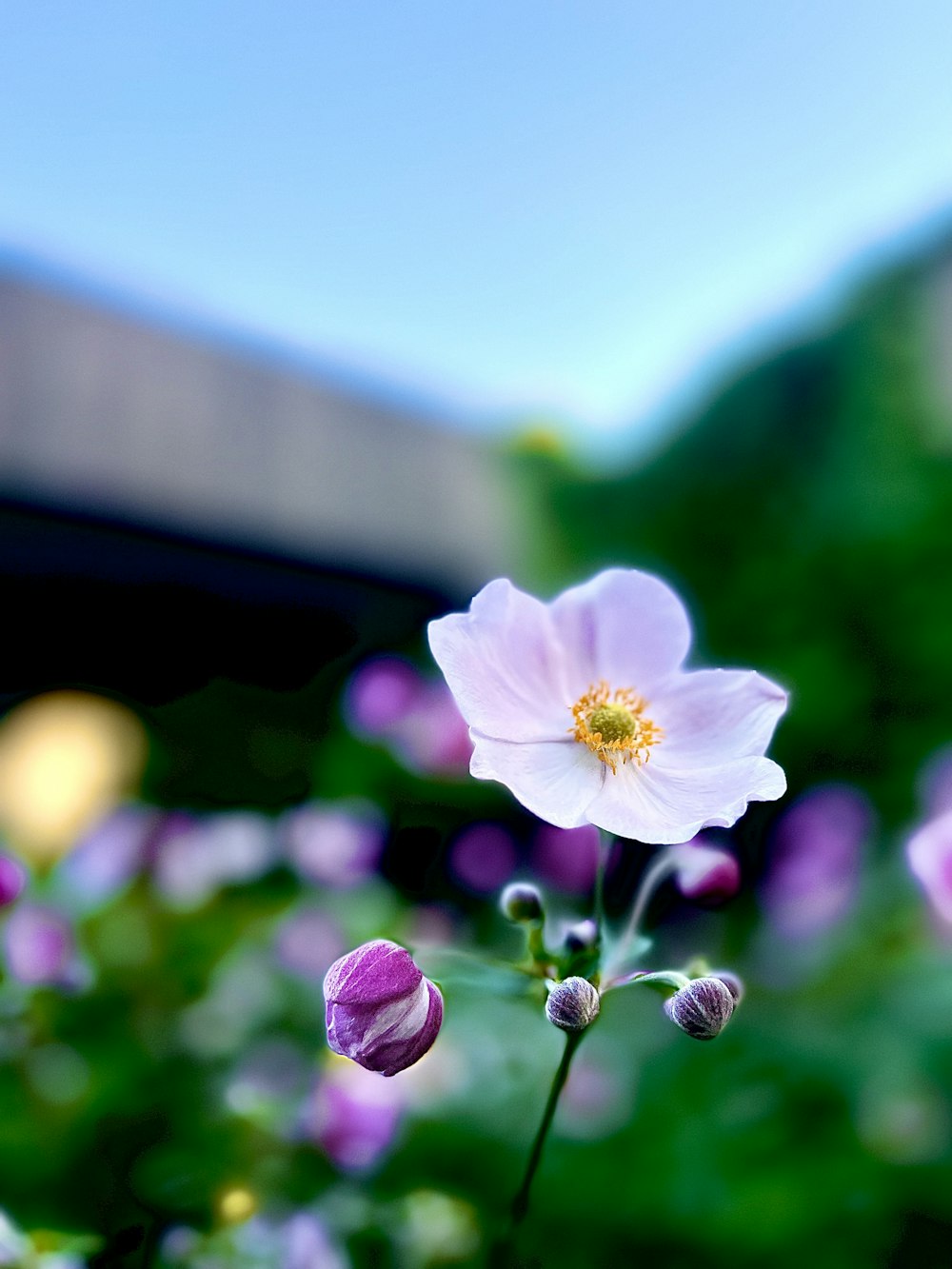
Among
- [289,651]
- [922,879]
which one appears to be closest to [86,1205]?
[922,879]

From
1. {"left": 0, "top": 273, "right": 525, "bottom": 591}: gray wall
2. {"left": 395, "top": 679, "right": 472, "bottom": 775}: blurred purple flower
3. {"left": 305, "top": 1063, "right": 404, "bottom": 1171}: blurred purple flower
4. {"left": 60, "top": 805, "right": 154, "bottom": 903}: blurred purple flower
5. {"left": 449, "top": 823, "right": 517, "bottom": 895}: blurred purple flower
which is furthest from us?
{"left": 0, "top": 273, "right": 525, "bottom": 591}: gray wall

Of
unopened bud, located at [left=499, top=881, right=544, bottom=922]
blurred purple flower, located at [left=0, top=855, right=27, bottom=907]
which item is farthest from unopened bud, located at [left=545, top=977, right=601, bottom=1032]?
blurred purple flower, located at [left=0, top=855, right=27, bottom=907]

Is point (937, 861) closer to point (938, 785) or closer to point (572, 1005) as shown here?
point (572, 1005)

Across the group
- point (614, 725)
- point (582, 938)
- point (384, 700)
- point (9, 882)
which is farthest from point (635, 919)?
point (384, 700)

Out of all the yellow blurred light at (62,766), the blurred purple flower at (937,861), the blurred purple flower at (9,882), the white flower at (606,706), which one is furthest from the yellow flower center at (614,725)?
the yellow blurred light at (62,766)

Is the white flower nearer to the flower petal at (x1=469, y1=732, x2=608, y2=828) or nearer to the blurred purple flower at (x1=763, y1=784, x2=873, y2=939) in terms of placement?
the flower petal at (x1=469, y1=732, x2=608, y2=828)
